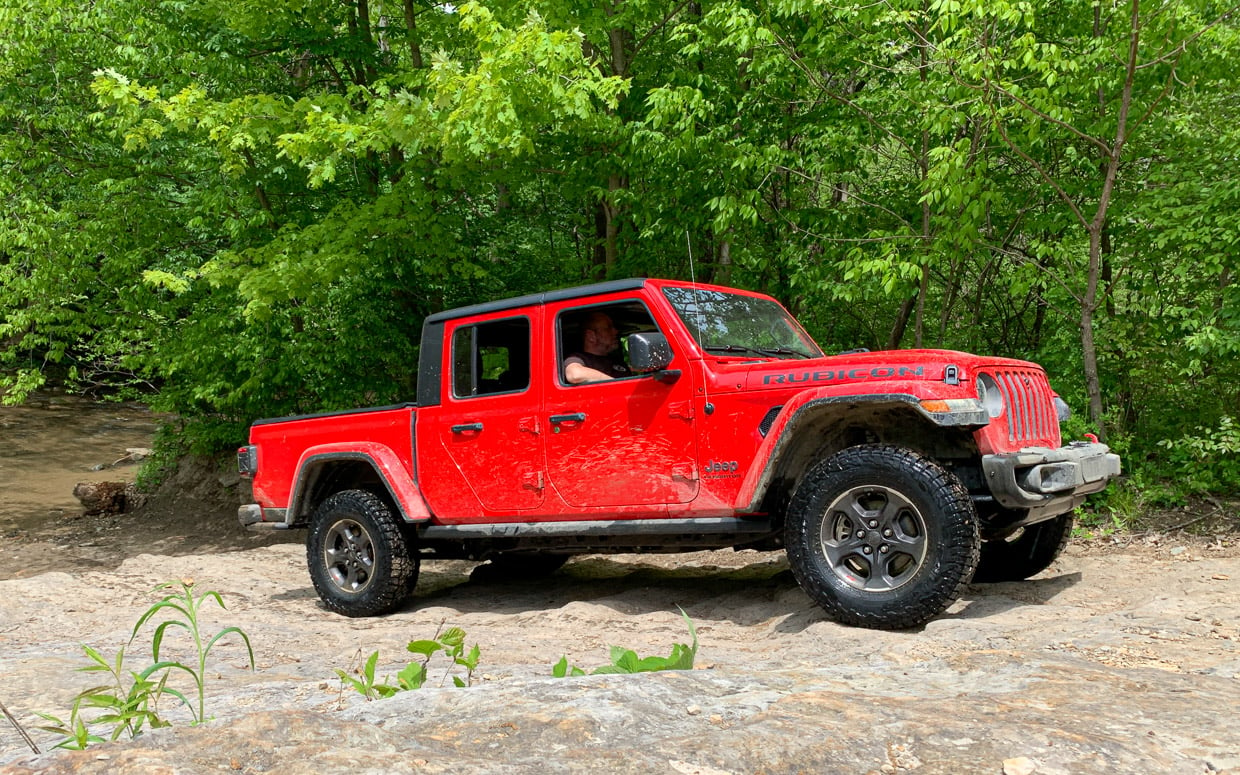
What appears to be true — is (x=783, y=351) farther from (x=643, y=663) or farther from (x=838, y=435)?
(x=643, y=663)

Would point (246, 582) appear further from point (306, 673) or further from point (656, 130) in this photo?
point (656, 130)

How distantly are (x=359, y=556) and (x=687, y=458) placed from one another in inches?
106

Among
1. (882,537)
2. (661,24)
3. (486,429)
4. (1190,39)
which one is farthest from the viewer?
(661,24)

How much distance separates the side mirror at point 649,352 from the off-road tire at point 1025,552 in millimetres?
2313

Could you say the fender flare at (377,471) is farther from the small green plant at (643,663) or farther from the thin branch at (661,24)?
the thin branch at (661,24)

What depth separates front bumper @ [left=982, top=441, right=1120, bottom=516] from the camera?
4516mm

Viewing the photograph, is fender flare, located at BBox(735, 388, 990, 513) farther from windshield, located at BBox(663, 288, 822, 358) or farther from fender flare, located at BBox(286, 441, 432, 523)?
fender flare, located at BBox(286, 441, 432, 523)

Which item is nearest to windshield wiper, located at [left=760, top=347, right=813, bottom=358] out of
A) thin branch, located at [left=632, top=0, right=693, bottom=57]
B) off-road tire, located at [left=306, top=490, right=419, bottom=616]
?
off-road tire, located at [left=306, top=490, right=419, bottom=616]

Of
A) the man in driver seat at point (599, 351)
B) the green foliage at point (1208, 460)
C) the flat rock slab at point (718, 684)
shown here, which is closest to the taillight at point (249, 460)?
the flat rock slab at point (718, 684)

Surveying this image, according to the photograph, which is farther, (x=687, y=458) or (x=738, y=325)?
(x=738, y=325)

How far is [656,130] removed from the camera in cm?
957

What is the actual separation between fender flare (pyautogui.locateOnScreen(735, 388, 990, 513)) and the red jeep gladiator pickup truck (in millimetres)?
11

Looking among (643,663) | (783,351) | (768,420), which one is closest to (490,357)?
(783,351)

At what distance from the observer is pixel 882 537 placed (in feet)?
15.4
